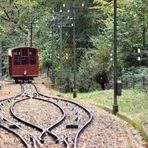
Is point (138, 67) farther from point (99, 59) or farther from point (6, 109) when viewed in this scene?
point (6, 109)

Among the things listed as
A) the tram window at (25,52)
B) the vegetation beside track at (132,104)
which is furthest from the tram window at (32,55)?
the vegetation beside track at (132,104)

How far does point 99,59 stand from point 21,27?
80.0ft

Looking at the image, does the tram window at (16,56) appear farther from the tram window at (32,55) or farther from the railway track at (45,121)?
the railway track at (45,121)

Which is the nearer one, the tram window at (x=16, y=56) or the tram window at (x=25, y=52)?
the tram window at (x=16, y=56)

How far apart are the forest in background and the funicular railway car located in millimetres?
2571

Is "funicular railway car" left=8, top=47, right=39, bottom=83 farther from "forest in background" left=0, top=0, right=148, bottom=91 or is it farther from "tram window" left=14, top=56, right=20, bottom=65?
"forest in background" left=0, top=0, right=148, bottom=91

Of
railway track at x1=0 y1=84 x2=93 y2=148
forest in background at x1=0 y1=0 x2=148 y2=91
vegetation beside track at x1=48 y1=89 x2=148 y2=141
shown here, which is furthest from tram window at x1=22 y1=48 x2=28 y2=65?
railway track at x1=0 y1=84 x2=93 y2=148

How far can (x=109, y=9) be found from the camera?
3844 centimetres

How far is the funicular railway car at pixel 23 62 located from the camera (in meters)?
40.6

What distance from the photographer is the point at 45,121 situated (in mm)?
17656

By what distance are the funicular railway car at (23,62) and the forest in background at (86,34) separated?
2.57 metres

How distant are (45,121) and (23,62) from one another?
23.6 meters

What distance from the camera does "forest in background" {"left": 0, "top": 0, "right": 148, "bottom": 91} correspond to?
35.0m

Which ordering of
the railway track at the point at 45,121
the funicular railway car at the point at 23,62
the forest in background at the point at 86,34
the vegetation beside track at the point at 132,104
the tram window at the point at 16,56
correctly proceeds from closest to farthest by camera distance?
the railway track at the point at 45,121 < the vegetation beside track at the point at 132,104 < the forest in background at the point at 86,34 < the tram window at the point at 16,56 < the funicular railway car at the point at 23,62
